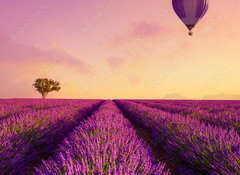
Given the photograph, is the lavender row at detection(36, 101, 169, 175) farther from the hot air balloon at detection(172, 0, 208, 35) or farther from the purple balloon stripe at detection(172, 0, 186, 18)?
the purple balloon stripe at detection(172, 0, 186, 18)

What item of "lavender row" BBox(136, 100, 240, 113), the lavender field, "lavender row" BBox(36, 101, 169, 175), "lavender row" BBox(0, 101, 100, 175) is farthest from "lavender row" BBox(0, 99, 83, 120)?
"lavender row" BBox(136, 100, 240, 113)

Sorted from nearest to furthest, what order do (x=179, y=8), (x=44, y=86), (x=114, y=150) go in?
(x=114, y=150)
(x=179, y=8)
(x=44, y=86)

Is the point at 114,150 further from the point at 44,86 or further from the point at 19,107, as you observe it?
the point at 44,86

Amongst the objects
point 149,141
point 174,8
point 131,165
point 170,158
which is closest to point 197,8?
point 174,8

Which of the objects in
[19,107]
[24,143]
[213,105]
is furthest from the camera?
[213,105]

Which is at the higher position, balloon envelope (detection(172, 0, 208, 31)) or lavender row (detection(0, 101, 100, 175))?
balloon envelope (detection(172, 0, 208, 31))

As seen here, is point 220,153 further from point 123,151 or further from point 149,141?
point 149,141

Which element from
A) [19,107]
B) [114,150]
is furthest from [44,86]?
[114,150]

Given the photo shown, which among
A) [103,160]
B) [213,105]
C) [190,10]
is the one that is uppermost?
[190,10]

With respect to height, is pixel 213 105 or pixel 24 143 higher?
pixel 213 105
